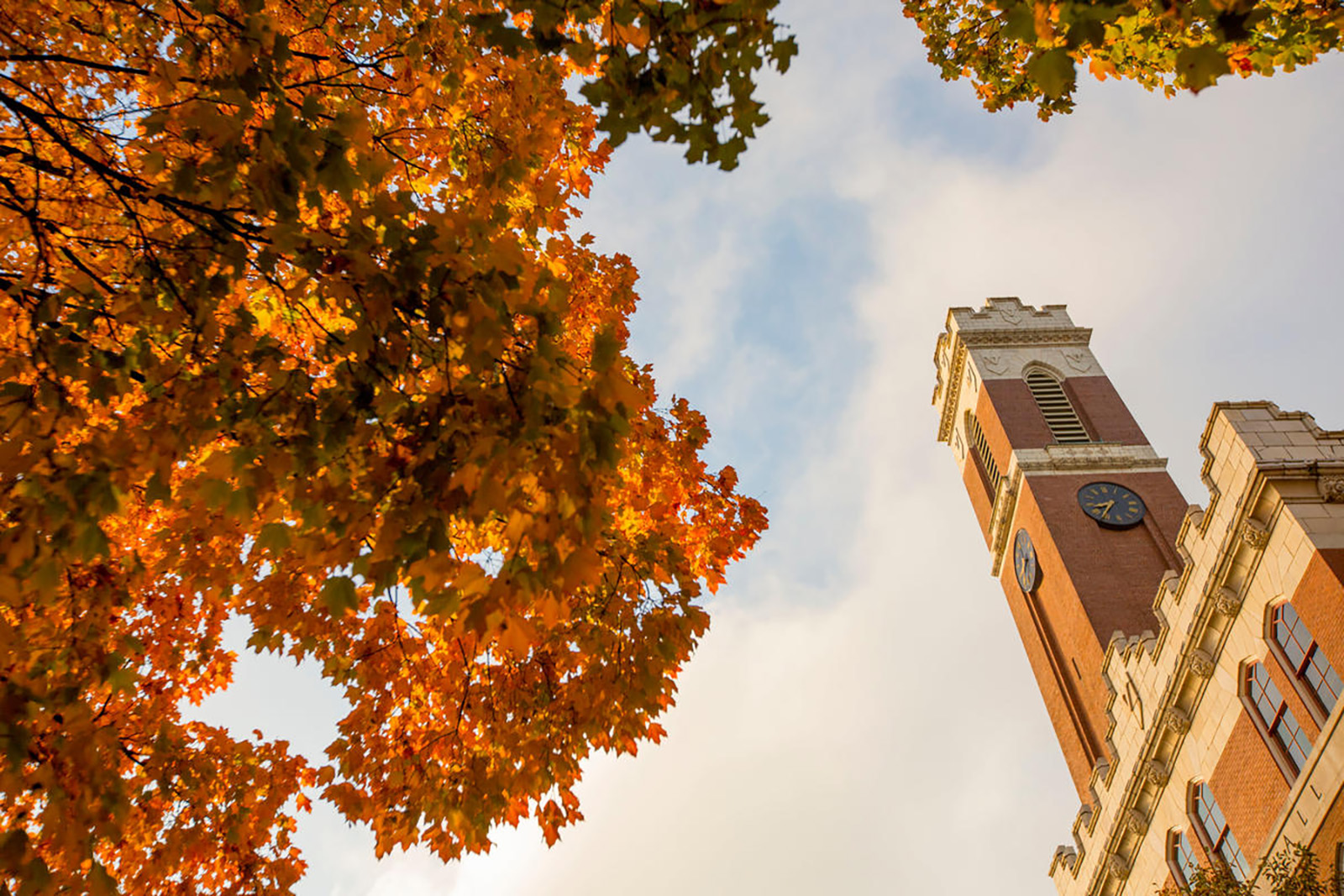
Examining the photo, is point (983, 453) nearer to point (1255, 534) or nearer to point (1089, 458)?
point (1089, 458)

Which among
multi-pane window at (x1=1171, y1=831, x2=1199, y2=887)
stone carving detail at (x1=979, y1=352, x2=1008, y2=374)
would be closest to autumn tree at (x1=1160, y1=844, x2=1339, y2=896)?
multi-pane window at (x1=1171, y1=831, x2=1199, y2=887)

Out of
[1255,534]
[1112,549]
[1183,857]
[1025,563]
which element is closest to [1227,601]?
[1255,534]

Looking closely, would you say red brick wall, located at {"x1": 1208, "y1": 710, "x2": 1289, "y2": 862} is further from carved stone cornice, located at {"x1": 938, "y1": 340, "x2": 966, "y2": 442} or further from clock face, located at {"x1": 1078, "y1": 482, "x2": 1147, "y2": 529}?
carved stone cornice, located at {"x1": 938, "y1": 340, "x2": 966, "y2": 442}

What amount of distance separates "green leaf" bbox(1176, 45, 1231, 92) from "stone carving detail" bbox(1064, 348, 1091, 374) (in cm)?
3095

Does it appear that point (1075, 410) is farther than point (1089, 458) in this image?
Yes

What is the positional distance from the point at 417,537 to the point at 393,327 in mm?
942

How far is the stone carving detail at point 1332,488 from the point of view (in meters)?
11.9

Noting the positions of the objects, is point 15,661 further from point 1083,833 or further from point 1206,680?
point 1083,833

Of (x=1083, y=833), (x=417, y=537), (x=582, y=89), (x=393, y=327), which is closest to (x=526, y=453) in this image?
(x=417, y=537)

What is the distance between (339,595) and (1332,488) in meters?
14.3

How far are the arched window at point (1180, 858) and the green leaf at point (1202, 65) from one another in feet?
51.7

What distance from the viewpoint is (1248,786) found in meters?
13.1

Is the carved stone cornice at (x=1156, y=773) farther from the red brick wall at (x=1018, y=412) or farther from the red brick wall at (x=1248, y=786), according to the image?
the red brick wall at (x=1018, y=412)

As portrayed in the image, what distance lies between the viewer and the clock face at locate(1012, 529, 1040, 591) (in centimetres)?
2545
